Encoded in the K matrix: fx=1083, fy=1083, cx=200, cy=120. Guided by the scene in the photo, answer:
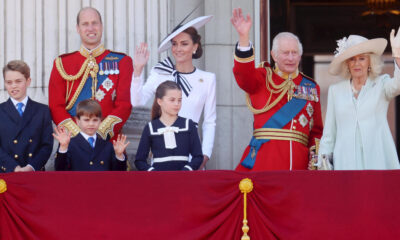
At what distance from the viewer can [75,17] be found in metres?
8.44

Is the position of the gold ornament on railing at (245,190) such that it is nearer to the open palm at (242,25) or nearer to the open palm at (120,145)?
the open palm at (120,145)

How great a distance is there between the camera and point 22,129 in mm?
7180

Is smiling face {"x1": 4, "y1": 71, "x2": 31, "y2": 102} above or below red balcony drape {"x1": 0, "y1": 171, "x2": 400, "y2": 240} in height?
above

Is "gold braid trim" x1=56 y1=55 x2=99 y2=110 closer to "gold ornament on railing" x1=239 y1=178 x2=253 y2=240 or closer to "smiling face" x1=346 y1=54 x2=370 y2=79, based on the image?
"gold ornament on railing" x1=239 y1=178 x2=253 y2=240

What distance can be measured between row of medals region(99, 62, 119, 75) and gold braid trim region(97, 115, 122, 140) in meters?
0.38

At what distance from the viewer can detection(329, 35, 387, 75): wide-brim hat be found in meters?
6.96

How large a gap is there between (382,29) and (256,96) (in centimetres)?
526

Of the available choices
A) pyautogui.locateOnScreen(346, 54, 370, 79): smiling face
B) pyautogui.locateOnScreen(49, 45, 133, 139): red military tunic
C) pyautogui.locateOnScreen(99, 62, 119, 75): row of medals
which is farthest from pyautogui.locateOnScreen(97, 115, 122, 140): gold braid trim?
pyautogui.locateOnScreen(346, 54, 370, 79): smiling face

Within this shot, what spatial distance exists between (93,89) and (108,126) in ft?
1.23

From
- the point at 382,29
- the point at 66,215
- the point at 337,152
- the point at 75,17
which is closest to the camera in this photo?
the point at 66,215

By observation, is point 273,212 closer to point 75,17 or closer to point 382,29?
point 75,17

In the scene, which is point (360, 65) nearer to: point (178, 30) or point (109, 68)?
point (178, 30)

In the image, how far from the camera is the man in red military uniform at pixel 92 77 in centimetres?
751

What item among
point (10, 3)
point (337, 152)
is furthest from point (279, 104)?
point (10, 3)
